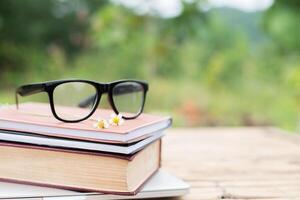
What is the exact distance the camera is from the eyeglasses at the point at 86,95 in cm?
49

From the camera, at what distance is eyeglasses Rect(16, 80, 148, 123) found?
1.62 feet

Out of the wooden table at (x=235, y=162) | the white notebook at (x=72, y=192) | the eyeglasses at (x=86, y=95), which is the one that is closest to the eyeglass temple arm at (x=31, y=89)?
the eyeglasses at (x=86, y=95)

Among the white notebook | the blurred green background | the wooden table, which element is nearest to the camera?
the white notebook

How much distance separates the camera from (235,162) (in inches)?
30.0

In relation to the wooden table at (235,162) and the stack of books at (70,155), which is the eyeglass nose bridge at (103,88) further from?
the wooden table at (235,162)

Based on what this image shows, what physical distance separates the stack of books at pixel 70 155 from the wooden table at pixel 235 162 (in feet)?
0.38

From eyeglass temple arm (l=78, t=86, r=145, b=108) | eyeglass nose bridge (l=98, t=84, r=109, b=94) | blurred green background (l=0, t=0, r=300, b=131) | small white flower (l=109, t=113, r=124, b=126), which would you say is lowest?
small white flower (l=109, t=113, r=124, b=126)

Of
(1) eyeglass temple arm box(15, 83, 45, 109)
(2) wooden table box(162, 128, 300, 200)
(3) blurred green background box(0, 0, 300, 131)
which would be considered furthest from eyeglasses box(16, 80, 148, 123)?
(3) blurred green background box(0, 0, 300, 131)

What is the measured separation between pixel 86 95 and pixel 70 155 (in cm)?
23

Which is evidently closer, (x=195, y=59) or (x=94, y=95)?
(x=94, y=95)

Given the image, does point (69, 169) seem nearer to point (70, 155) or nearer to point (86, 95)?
point (70, 155)

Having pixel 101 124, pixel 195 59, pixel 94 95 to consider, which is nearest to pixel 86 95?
pixel 94 95

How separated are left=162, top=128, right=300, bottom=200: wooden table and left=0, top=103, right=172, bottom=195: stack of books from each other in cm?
11

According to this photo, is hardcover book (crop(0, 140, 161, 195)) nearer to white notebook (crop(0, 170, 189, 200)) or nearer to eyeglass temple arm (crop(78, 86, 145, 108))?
white notebook (crop(0, 170, 189, 200))
